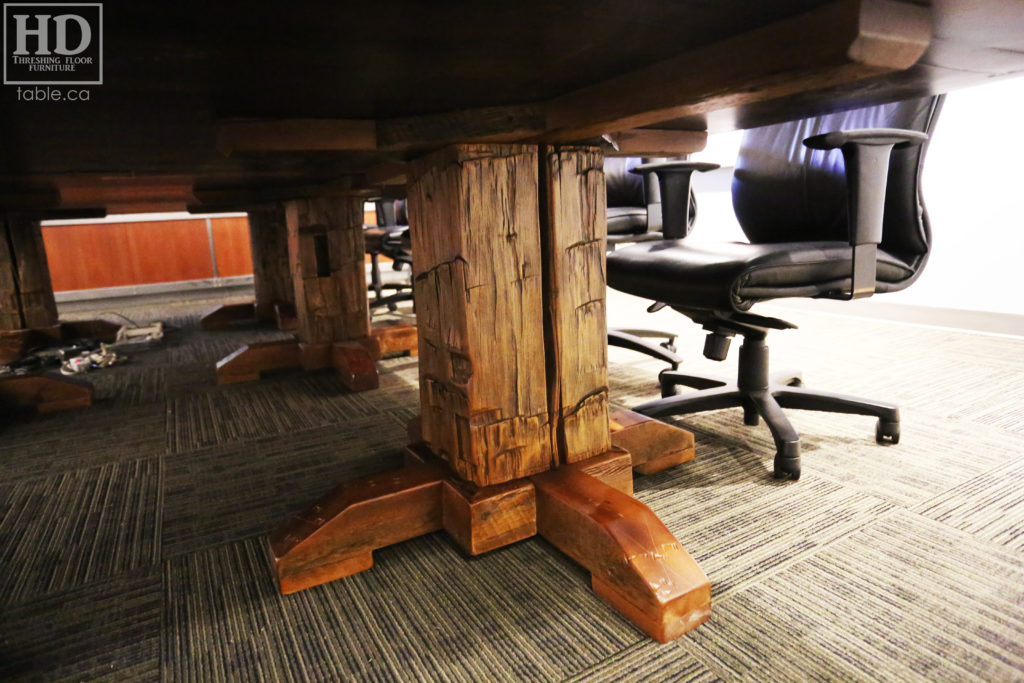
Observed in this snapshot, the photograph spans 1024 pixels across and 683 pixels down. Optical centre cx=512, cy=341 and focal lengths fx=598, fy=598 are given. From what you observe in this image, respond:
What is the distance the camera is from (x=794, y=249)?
47.4 inches

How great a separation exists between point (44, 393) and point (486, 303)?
1.84 metres

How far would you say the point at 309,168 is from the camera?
148cm

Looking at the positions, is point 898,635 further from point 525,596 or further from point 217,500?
point 217,500

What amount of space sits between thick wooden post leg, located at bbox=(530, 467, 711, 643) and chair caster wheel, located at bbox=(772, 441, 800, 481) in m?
0.49

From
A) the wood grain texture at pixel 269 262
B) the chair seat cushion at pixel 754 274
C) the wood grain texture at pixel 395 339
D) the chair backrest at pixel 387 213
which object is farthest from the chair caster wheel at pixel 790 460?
the chair backrest at pixel 387 213

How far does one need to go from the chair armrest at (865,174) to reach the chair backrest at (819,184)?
0.32ft

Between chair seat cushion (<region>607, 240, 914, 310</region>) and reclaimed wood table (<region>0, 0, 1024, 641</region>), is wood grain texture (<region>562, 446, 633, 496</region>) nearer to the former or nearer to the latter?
reclaimed wood table (<region>0, 0, 1024, 641</region>)

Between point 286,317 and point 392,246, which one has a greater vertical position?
point 392,246

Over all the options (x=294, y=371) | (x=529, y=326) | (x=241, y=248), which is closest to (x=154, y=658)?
(x=529, y=326)

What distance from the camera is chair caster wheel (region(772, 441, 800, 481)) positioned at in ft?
4.22

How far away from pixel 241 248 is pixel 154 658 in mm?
5056

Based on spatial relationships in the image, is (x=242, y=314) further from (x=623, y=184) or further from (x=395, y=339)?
(x=623, y=184)

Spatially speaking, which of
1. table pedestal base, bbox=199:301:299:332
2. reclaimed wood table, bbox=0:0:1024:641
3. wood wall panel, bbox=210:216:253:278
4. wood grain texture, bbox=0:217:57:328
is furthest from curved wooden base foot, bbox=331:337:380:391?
wood wall panel, bbox=210:216:253:278

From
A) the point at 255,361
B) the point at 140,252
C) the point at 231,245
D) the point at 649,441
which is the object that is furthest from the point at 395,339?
the point at 140,252
